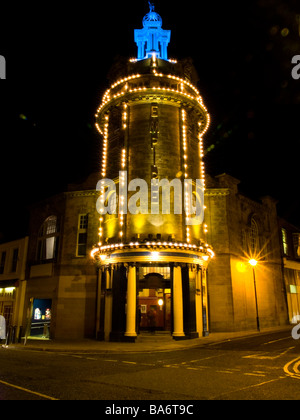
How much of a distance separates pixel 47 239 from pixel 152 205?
12503mm

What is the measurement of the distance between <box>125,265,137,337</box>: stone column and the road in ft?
23.6

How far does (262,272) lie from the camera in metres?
33.7

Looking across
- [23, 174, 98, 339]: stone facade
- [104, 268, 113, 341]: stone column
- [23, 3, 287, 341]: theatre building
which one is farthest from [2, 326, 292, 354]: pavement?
[23, 174, 98, 339]: stone facade

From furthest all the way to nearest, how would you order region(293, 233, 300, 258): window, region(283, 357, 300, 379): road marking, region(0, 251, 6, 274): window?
region(293, 233, 300, 258): window
region(0, 251, 6, 274): window
region(283, 357, 300, 379): road marking

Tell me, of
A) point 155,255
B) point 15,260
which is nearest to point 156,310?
point 155,255

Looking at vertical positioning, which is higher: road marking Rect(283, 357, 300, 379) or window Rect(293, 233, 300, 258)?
window Rect(293, 233, 300, 258)

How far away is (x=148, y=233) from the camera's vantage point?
23906mm

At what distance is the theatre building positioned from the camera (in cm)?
2306

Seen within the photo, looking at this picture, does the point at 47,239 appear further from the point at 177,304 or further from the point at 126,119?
the point at 177,304

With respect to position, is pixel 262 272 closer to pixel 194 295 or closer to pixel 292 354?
pixel 194 295

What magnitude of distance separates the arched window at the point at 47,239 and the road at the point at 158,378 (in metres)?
17.5

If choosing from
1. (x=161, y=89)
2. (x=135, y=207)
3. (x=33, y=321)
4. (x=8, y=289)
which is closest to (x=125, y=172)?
(x=135, y=207)

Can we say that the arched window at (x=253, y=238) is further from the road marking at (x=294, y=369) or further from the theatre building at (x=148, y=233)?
the road marking at (x=294, y=369)

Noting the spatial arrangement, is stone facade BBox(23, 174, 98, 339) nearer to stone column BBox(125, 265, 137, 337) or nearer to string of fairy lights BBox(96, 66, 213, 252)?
string of fairy lights BBox(96, 66, 213, 252)
